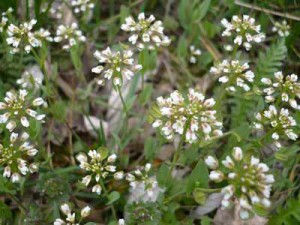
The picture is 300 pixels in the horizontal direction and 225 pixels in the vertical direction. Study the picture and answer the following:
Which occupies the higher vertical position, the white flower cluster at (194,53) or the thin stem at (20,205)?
the white flower cluster at (194,53)

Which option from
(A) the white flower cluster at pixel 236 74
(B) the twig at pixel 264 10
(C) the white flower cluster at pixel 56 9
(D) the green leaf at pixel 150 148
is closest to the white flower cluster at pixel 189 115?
(A) the white flower cluster at pixel 236 74

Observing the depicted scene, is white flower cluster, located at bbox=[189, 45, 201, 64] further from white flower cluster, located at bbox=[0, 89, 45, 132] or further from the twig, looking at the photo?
white flower cluster, located at bbox=[0, 89, 45, 132]

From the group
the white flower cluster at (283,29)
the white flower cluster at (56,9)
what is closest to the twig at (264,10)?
the white flower cluster at (283,29)

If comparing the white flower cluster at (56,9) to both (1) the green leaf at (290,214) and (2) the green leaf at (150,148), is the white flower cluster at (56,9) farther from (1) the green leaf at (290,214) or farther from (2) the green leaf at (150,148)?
(1) the green leaf at (290,214)

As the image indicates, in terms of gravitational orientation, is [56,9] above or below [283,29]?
above

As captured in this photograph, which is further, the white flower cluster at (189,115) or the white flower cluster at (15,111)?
the white flower cluster at (15,111)

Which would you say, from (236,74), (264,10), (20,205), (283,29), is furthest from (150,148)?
(264,10)

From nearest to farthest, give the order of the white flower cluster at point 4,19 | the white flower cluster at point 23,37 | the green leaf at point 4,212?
the green leaf at point 4,212 → the white flower cluster at point 23,37 → the white flower cluster at point 4,19

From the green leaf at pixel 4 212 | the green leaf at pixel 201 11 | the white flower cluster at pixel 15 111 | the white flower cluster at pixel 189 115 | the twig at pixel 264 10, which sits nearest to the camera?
the white flower cluster at pixel 189 115

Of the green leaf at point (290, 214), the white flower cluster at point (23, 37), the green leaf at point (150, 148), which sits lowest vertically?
the green leaf at point (290, 214)

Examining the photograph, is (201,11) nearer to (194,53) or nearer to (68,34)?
(194,53)

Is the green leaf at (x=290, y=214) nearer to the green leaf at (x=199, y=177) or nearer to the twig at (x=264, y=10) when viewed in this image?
the green leaf at (x=199, y=177)
